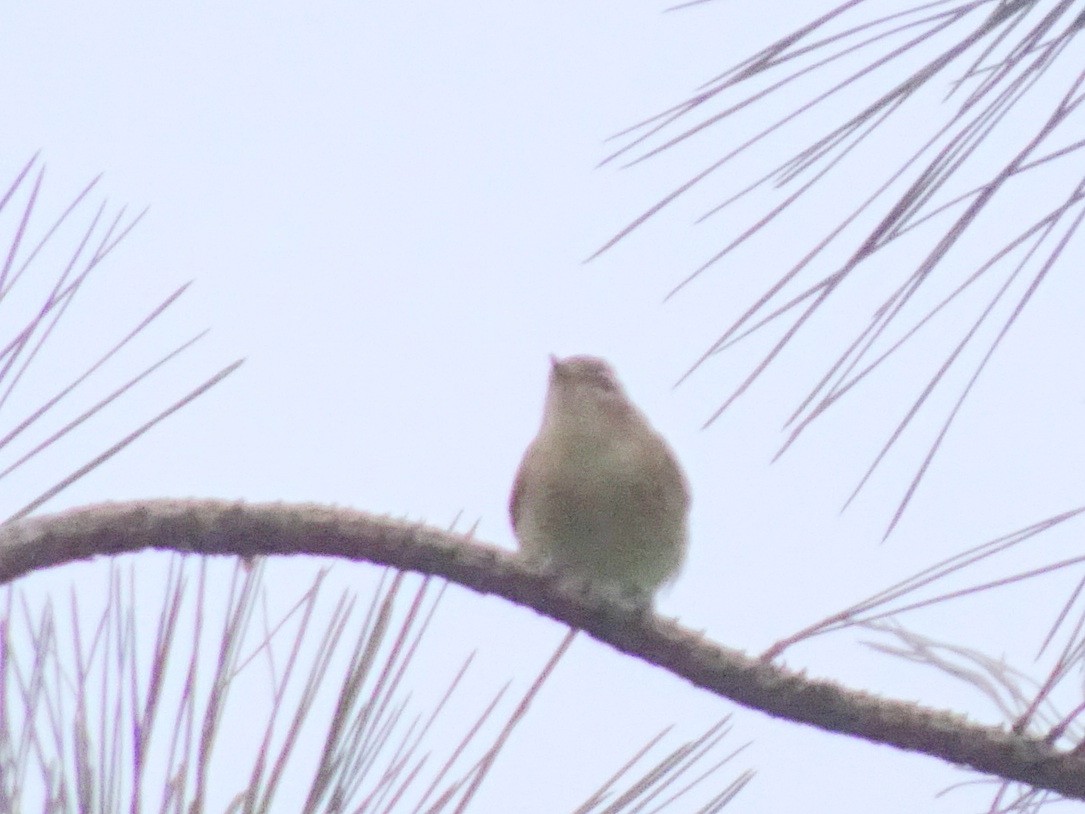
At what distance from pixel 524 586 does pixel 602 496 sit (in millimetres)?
1057

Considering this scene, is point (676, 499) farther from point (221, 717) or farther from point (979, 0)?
point (979, 0)

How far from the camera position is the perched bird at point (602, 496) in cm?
235

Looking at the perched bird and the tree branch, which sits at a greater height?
the perched bird

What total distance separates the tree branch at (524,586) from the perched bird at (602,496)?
0.90 m

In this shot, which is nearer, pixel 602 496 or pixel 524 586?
pixel 524 586

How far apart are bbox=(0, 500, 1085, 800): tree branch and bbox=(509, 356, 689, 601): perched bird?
0.90 meters

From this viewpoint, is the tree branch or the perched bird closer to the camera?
the tree branch

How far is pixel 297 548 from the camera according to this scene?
1232mm

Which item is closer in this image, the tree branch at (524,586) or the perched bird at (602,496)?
the tree branch at (524,586)

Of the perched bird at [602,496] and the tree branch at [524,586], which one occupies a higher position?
the perched bird at [602,496]

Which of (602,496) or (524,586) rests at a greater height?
(602,496)

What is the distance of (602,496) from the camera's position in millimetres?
2408

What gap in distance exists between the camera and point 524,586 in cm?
136

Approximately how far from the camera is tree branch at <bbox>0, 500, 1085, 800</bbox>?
Result: 110 cm
